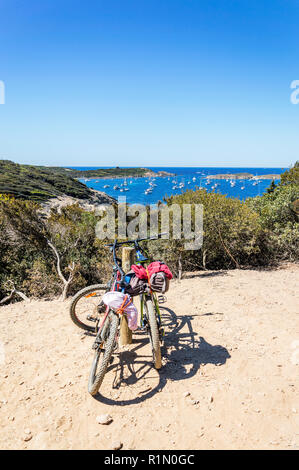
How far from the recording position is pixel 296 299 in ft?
20.3

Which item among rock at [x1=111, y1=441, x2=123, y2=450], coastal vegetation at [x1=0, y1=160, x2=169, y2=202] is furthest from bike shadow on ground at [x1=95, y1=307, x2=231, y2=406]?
coastal vegetation at [x1=0, y1=160, x2=169, y2=202]

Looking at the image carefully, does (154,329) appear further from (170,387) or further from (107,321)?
(170,387)

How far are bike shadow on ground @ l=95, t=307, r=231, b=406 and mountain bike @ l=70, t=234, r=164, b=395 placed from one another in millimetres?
222

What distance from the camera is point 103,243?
1112cm

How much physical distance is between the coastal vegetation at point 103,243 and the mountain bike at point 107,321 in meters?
5.13

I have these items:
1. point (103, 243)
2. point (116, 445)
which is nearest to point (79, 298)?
point (116, 445)

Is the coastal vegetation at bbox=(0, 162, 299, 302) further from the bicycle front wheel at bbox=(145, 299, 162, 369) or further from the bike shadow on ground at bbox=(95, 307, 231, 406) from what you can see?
the bicycle front wheel at bbox=(145, 299, 162, 369)

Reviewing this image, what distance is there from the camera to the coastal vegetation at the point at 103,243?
10.2m

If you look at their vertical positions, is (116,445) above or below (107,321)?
below

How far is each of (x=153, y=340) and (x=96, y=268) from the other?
28.8 ft

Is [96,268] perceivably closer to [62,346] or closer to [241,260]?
[241,260]

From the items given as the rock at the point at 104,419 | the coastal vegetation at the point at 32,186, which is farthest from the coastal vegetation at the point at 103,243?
the coastal vegetation at the point at 32,186

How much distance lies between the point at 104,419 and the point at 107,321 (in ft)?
3.20

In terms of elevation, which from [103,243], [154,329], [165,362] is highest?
[154,329]
